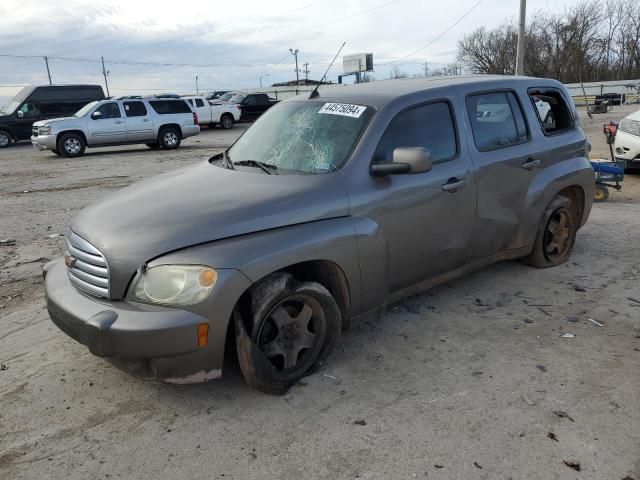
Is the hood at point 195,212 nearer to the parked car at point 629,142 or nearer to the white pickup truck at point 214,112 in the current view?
the parked car at point 629,142

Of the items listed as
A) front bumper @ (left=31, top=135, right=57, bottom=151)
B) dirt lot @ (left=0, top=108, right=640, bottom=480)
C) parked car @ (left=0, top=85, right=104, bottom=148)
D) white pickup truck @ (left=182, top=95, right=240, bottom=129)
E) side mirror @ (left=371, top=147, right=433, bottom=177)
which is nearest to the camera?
dirt lot @ (left=0, top=108, right=640, bottom=480)

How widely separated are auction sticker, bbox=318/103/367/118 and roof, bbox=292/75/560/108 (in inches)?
2.5

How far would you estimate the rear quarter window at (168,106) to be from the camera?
18.9 meters

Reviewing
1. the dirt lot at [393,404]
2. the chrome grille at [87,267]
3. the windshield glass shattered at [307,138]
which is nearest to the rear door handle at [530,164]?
the dirt lot at [393,404]

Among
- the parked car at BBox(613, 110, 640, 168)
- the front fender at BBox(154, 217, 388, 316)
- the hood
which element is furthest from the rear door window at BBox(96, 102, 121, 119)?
the front fender at BBox(154, 217, 388, 316)

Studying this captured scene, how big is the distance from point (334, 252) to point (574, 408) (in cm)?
160

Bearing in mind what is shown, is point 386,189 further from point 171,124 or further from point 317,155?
point 171,124

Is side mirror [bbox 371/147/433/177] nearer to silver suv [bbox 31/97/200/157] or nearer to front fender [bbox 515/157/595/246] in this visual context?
front fender [bbox 515/157/595/246]

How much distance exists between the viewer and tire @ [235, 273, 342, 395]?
9.75 ft

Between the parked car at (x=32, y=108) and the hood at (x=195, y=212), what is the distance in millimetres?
20785

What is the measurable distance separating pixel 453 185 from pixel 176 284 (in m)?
2.18

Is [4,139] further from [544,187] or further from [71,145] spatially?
[544,187]

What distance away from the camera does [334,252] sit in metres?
3.23

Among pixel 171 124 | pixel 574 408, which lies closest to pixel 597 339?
pixel 574 408
